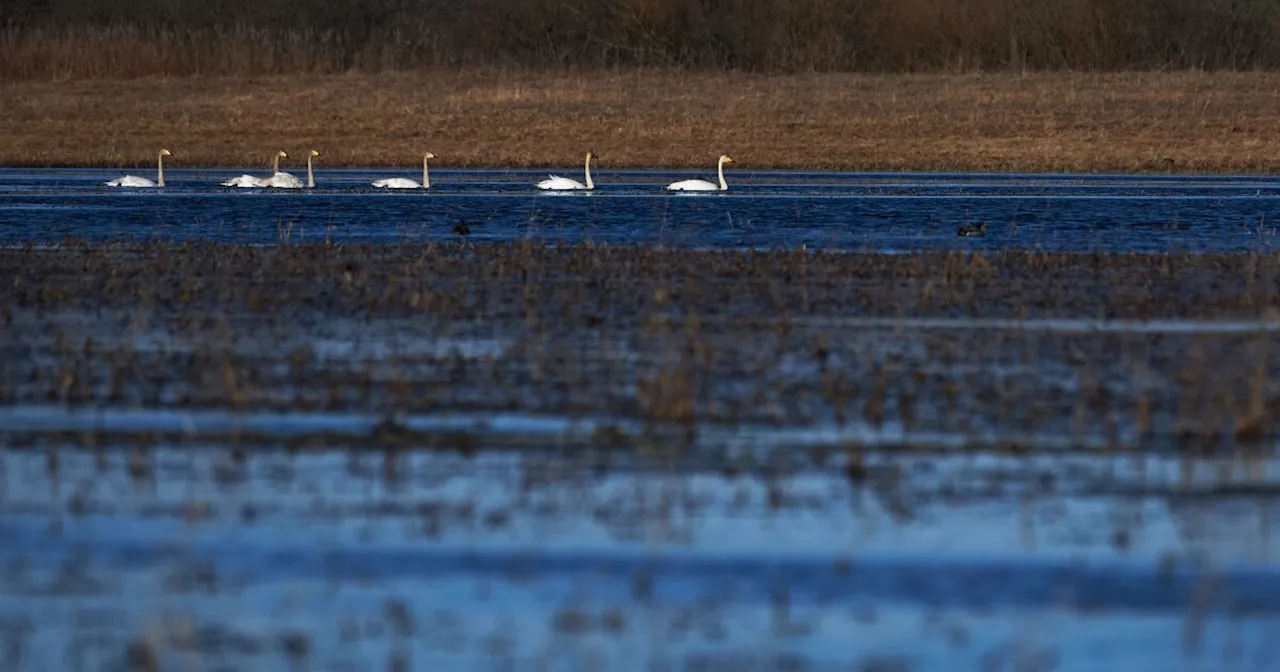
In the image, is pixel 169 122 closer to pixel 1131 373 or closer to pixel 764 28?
pixel 764 28

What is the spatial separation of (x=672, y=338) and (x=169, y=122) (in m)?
31.0

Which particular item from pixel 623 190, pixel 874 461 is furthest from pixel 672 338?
pixel 623 190

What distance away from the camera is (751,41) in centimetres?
5444

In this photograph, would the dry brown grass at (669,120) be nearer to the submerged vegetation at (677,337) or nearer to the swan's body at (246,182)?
the swan's body at (246,182)

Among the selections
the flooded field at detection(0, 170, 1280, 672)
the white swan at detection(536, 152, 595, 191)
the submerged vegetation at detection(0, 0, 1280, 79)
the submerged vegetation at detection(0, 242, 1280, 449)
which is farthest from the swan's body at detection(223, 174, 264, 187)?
the submerged vegetation at detection(0, 0, 1280, 79)

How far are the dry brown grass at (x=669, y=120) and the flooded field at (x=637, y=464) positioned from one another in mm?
19593

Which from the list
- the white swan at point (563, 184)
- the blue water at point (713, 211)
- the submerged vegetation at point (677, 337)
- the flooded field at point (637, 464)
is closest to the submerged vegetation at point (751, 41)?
the blue water at point (713, 211)

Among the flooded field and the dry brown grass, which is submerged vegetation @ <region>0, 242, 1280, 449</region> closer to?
the flooded field

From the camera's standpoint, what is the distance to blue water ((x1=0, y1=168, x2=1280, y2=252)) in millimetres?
22484

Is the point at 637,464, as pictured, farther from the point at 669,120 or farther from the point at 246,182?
the point at 669,120

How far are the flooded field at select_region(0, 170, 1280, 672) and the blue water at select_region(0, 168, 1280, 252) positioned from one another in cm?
401

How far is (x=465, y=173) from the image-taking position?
35781mm

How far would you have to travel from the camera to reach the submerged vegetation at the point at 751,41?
50.6 meters

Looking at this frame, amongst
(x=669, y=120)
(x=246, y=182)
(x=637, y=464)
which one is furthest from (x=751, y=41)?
(x=637, y=464)
